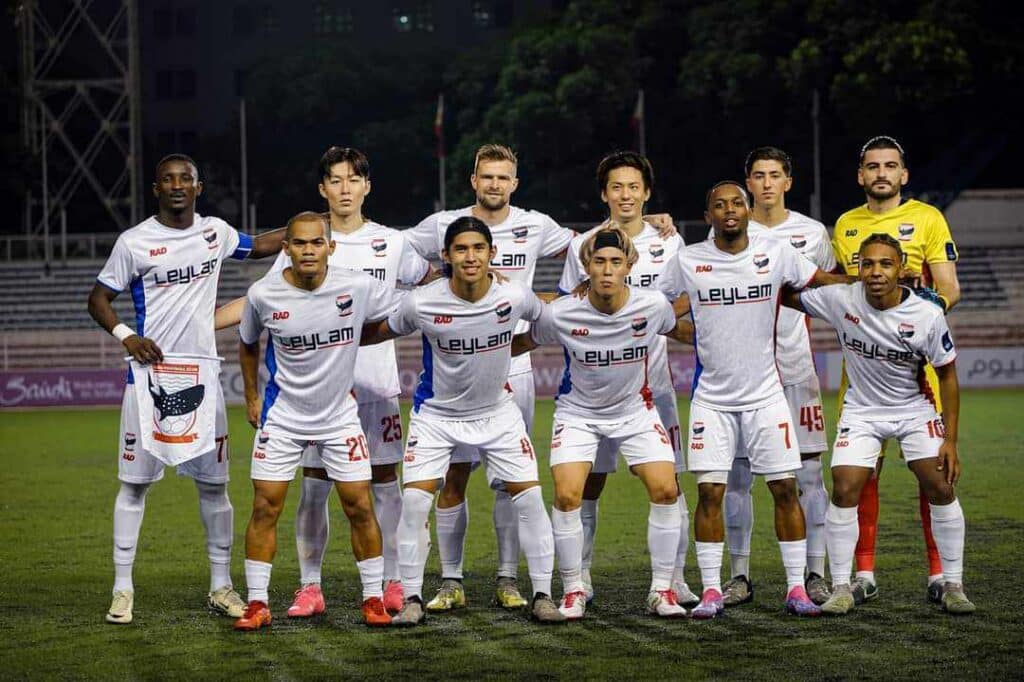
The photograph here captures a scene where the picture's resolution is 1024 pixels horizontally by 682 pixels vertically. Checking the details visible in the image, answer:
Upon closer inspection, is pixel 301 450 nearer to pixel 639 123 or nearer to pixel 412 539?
pixel 412 539

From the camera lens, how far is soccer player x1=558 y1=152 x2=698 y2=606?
8.78m

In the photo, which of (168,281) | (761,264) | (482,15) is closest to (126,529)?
(168,281)

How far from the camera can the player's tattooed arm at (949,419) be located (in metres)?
8.26

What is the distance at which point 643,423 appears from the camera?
27.5 feet

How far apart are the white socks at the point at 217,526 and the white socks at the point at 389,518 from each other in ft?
2.96

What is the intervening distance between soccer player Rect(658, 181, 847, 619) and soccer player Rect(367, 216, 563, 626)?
2.99 ft

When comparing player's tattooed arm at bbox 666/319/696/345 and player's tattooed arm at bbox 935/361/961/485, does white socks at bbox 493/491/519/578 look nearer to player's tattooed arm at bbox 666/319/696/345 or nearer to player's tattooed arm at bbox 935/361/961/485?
player's tattooed arm at bbox 666/319/696/345

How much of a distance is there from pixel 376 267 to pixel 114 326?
1545mm

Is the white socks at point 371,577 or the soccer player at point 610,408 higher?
the soccer player at point 610,408

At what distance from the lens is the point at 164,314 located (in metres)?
8.52

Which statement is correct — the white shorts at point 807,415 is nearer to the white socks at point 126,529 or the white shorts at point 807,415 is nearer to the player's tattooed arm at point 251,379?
the player's tattooed arm at point 251,379

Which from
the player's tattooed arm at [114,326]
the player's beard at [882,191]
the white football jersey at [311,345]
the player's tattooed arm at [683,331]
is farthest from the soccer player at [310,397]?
the player's beard at [882,191]

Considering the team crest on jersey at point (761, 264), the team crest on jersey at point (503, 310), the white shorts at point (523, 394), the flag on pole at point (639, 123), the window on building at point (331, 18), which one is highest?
the window on building at point (331, 18)

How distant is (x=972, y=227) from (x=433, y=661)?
36.0 meters
